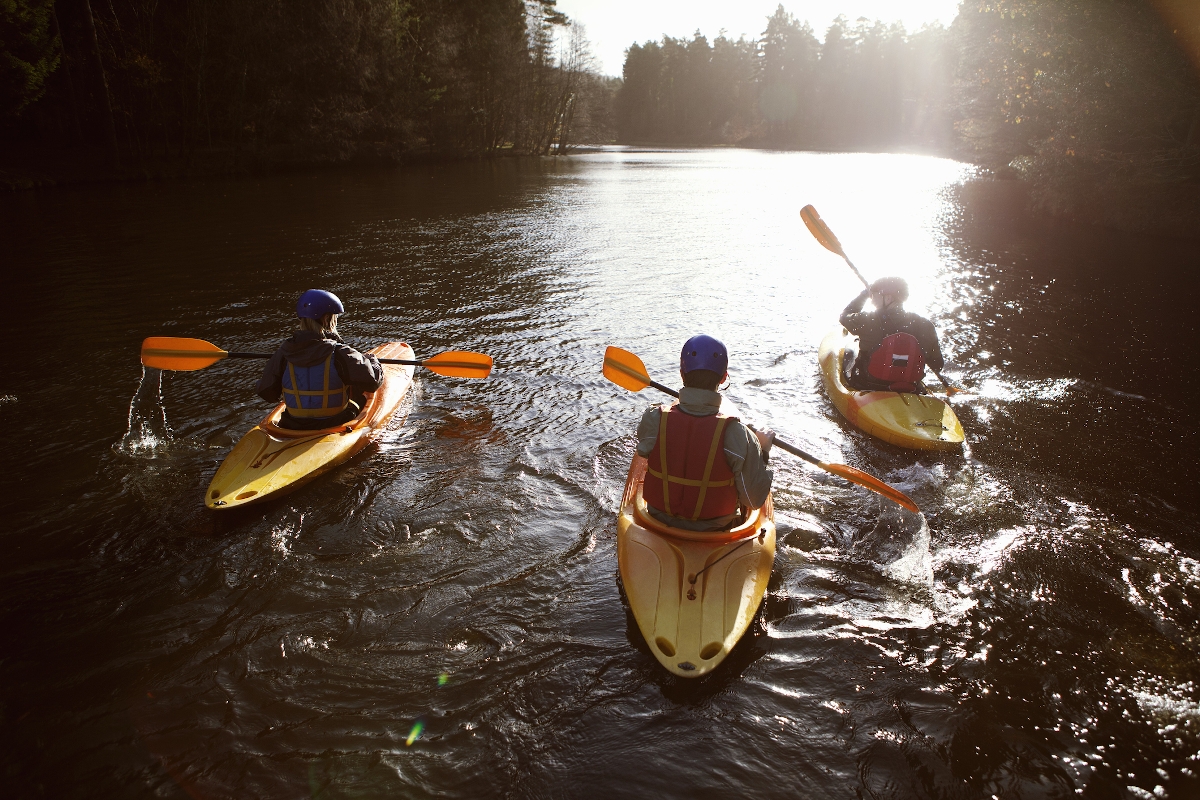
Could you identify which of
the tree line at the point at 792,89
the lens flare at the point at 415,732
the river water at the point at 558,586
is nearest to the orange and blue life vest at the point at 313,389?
the river water at the point at 558,586

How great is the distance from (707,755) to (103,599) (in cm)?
357

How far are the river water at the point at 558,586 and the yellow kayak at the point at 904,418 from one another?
19cm

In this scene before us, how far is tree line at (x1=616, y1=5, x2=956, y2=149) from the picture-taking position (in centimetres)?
7112

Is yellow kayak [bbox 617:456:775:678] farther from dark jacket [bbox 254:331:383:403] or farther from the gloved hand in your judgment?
dark jacket [bbox 254:331:383:403]

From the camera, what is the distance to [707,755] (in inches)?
116

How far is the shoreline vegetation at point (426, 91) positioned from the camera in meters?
15.1

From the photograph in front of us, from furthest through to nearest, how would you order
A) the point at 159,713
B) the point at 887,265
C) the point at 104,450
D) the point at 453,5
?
the point at 453,5 < the point at 887,265 < the point at 104,450 < the point at 159,713

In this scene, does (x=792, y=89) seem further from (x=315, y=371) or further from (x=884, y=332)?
(x=315, y=371)

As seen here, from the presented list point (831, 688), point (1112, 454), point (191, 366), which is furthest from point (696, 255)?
point (831, 688)

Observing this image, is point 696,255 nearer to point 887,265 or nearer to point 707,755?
point 887,265

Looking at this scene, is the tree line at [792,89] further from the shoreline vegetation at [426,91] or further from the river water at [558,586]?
the river water at [558,586]

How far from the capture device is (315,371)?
509cm

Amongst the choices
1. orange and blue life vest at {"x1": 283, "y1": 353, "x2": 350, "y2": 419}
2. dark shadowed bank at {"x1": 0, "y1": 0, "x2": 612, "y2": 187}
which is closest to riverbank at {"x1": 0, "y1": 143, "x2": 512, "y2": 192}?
dark shadowed bank at {"x1": 0, "y1": 0, "x2": 612, "y2": 187}

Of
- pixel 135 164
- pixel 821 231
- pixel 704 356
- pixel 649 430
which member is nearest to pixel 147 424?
pixel 649 430
